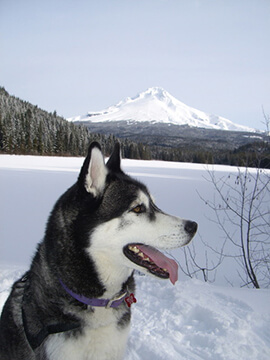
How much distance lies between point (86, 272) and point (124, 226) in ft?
1.75

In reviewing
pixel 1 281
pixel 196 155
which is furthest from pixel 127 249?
pixel 196 155

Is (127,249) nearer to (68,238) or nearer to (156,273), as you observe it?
(156,273)

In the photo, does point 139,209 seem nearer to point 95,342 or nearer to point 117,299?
point 117,299

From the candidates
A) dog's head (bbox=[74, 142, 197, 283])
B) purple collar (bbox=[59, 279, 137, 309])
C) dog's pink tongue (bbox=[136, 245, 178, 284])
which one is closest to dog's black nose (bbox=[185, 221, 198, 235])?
dog's head (bbox=[74, 142, 197, 283])

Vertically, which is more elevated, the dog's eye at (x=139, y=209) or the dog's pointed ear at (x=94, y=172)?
the dog's pointed ear at (x=94, y=172)

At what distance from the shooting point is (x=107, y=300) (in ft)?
8.71

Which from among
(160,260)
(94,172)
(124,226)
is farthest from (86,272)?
(94,172)

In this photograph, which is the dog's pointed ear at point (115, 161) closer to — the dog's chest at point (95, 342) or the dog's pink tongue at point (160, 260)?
the dog's pink tongue at point (160, 260)

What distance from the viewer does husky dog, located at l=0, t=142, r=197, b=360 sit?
8.23ft

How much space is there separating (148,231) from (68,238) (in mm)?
749

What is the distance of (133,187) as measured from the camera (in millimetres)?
2889

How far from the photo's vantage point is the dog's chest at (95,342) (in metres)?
2.45

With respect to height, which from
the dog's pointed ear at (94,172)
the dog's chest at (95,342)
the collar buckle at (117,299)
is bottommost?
the dog's chest at (95,342)

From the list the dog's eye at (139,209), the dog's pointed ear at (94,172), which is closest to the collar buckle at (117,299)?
the dog's eye at (139,209)
